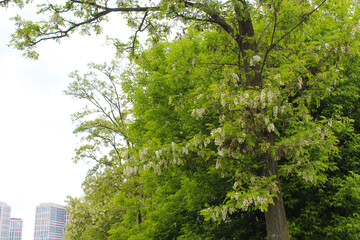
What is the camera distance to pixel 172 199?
420 inches

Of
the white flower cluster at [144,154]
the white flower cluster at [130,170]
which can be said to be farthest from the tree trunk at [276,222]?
the white flower cluster at [130,170]

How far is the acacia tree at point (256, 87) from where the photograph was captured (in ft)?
18.8

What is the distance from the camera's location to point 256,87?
5902 mm

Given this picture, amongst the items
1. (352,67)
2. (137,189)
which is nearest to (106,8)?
(352,67)

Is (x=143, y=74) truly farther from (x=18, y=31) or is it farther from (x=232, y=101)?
(x=232, y=101)

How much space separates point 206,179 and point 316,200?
3.48 m

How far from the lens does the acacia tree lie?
5.73 m

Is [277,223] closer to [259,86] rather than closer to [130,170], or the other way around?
[259,86]

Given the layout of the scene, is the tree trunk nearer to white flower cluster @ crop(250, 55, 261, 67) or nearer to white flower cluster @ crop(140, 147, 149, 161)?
white flower cluster @ crop(250, 55, 261, 67)

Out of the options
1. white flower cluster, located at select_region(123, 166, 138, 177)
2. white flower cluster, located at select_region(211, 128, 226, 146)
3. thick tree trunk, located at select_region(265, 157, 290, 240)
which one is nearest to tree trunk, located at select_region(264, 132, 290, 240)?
thick tree trunk, located at select_region(265, 157, 290, 240)

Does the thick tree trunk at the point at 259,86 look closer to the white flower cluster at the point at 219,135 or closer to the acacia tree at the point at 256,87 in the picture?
the acacia tree at the point at 256,87

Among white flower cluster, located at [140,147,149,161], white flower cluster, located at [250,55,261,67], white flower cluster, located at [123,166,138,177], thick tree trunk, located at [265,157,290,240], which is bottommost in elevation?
thick tree trunk, located at [265,157,290,240]

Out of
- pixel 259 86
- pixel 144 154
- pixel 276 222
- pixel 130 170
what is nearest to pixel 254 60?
pixel 259 86

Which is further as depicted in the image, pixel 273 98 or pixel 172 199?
pixel 172 199
